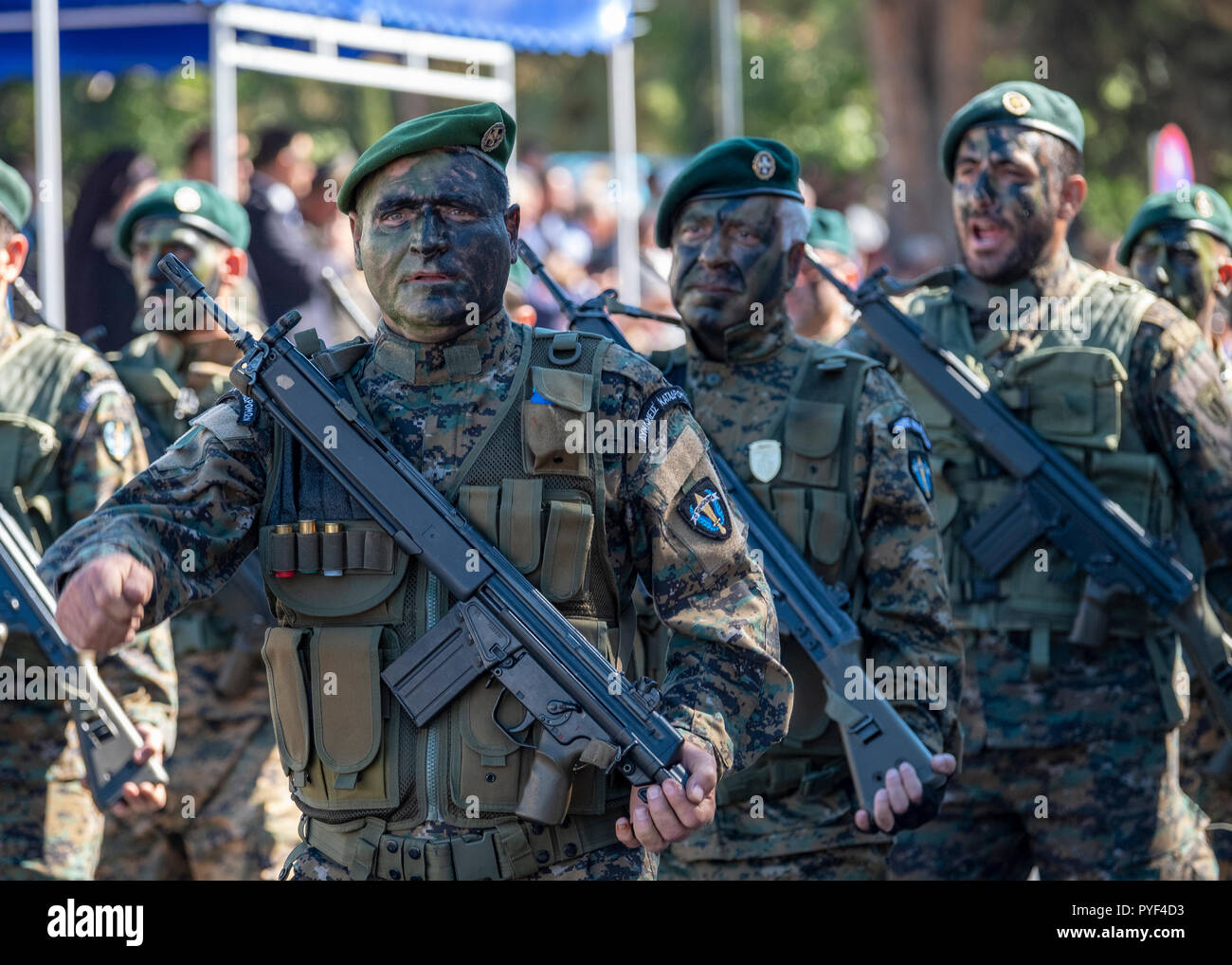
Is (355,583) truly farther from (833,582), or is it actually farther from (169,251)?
(169,251)

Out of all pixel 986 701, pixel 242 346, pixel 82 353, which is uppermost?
pixel 82 353

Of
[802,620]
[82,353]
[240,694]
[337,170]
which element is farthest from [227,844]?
[337,170]

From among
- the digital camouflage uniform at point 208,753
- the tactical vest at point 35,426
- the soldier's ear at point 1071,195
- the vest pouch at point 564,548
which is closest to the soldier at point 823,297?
the soldier's ear at point 1071,195

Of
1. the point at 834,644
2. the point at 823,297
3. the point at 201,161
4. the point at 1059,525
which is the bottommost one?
the point at 834,644

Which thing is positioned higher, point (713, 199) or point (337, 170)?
point (337, 170)

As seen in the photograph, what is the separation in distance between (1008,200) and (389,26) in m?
6.37

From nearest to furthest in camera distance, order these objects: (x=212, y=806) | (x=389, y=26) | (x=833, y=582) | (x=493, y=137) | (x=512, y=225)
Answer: (x=493, y=137)
(x=512, y=225)
(x=833, y=582)
(x=212, y=806)
(x=389, y=26)

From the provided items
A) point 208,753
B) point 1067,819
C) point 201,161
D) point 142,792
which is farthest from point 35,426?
point 201,161

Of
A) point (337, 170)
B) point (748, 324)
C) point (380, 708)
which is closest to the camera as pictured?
point (380, 708)

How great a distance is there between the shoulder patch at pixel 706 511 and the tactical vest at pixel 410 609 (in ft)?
0.55

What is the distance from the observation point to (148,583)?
304 cm

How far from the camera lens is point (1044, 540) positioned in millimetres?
5551
